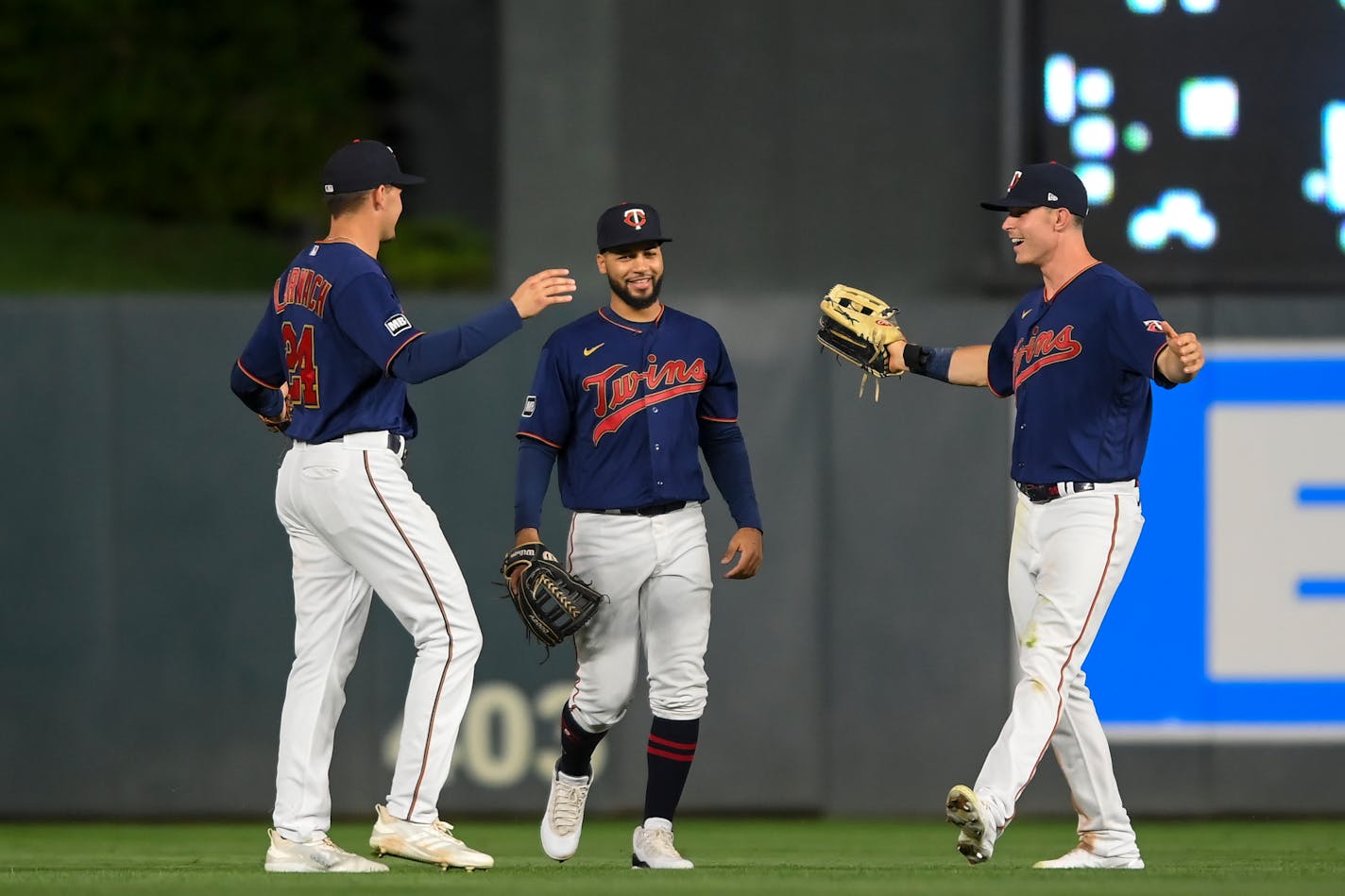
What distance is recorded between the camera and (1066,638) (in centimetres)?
474

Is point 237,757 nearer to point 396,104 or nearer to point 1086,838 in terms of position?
point 1086,838

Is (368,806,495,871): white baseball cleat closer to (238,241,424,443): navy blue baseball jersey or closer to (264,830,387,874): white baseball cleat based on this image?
(264,830,387,874): white baseball cleat

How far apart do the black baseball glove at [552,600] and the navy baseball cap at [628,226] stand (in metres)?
0.89

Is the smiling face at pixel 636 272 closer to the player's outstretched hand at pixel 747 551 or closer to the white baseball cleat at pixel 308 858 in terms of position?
the player's outstretched hand at pixel 747 551

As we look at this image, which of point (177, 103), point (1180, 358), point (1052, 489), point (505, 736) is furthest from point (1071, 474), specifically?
point (177, 103)

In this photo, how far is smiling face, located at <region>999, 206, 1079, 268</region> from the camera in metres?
4.93

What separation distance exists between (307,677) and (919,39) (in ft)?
12.9

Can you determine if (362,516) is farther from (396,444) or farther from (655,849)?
(655,849)

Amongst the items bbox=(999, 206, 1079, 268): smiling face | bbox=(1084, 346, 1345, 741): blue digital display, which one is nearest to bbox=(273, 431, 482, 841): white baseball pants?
bbox=(999, 206, 1079, 268): smiling face

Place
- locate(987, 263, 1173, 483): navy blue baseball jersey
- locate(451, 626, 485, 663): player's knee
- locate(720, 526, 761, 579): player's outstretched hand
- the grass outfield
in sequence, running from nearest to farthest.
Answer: the grass outfield → locate(451, 626, 485, 663): player's knee → locate(987, 263, 1173, 483): navy blue baseball jersey → locate(720, 526, 761, 579): player's outstretched hand

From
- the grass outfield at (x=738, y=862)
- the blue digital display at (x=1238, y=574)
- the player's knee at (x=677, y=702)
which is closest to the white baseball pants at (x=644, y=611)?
the player's knee at (x=677, y=702)

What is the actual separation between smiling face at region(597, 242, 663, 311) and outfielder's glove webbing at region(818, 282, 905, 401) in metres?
0.55

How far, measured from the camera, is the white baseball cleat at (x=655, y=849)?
5.03 metres

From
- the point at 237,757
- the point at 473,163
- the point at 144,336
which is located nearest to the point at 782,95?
the point at 144,336
